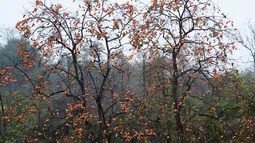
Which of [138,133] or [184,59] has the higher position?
[184,59]

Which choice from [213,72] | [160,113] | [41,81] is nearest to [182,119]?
[160,113]

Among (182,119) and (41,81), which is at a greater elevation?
(41,81)

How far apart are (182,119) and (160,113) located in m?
0.56

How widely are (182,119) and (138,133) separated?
69.8 inches

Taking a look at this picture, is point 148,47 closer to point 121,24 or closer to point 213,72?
point 121,24

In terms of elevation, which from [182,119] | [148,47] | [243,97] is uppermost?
[148,47]

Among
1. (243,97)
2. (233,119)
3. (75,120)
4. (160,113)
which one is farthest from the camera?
(233,119)

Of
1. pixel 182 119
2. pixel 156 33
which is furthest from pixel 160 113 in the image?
pixel 156 33

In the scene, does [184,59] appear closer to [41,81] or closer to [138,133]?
[138,133]

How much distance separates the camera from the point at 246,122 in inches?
285

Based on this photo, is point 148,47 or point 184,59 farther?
point 184,59

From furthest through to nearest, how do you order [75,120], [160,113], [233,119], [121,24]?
[233,119] < [160,113] < [121,24] < [75,120]

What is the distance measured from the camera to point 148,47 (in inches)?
251

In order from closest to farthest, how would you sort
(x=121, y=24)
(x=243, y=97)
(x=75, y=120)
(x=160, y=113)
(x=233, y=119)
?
(x=75, y=120), (x=121, y=24), (x=160, y=113), (x=243, y=97), (x=233, y=119)
